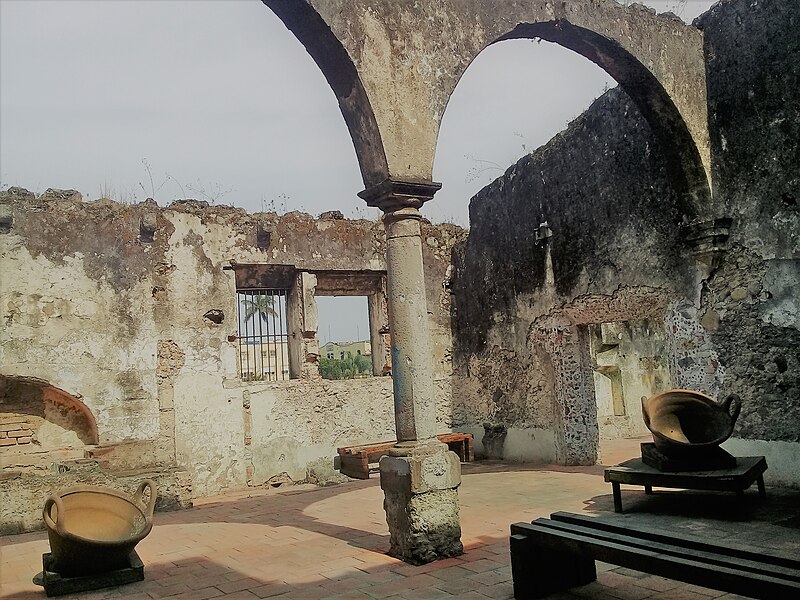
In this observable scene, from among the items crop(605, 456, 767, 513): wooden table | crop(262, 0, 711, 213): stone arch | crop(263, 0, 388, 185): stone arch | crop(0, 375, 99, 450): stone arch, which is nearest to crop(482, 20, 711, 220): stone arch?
crop(262, 0, 711, 213): stone arch

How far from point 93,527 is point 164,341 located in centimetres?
476

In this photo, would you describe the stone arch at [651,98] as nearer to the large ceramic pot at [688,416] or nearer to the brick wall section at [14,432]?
the large ceramic pot at [688,416]

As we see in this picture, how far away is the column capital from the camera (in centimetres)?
512

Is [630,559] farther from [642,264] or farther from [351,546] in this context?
[642,264]

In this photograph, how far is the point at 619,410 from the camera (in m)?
14.2

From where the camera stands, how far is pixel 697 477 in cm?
543

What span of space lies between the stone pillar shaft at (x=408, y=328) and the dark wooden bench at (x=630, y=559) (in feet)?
4.31

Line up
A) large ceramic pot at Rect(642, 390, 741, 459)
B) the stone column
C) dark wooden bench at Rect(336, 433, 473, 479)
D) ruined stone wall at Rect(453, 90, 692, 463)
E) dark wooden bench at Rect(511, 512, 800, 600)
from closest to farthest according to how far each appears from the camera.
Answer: dark wooden bench at Rect(511, 512, 800, 600), the stone column, large ceramic pot at Rect(642, 390, 741, 459), ruined stone wall at Rect(453, 90, 692, 463), dark wooden bench at Rect(336, 433, 473, 479)

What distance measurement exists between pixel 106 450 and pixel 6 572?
3.48 metres

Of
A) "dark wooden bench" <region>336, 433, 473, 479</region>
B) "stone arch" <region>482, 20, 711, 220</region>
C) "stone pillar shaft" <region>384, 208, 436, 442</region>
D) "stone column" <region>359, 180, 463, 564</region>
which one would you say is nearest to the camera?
"stone column" <region>359, 180, 463, 564</region>

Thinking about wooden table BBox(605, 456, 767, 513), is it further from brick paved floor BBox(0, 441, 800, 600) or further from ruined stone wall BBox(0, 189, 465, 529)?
ruined stone wall BBox(0, 189, 465, 529)

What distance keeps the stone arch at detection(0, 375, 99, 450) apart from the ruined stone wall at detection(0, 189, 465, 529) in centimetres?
27

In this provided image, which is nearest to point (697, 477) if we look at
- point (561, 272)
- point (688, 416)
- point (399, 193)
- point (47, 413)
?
point (688, 416)

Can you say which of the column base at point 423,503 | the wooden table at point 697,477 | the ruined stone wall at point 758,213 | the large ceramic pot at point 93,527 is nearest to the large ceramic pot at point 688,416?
the wooden table at point 697,477
